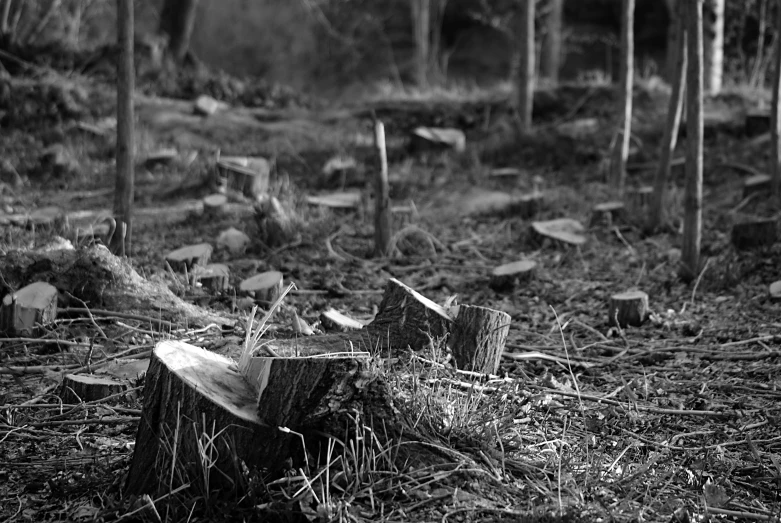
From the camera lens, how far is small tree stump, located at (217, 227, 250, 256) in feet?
23.7

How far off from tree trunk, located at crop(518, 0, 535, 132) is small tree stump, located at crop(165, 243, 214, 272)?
227 inches

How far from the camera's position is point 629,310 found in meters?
5.52

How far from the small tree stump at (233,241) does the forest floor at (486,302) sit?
0.10 metres

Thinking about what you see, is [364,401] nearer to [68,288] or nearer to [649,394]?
[649,394]

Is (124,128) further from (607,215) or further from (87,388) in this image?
(607,215)

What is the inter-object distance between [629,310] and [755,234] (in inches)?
81.1

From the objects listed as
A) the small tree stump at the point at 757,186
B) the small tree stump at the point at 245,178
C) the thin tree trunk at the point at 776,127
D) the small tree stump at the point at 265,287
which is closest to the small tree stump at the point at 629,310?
the small tree stump at the point at 265,287

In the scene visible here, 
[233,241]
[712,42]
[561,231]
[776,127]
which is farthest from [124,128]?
[712,42]

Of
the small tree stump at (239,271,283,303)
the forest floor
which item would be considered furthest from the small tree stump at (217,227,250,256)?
the small tree stump at (239,271,283,303)

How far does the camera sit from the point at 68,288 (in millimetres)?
5082

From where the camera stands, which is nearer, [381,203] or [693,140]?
Result: [693,140]

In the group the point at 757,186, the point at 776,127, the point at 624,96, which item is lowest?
the point at 757,186

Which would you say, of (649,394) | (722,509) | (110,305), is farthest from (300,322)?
(722,509)

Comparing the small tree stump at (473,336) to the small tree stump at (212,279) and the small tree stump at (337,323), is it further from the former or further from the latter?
the small tree stump at (212,279)
